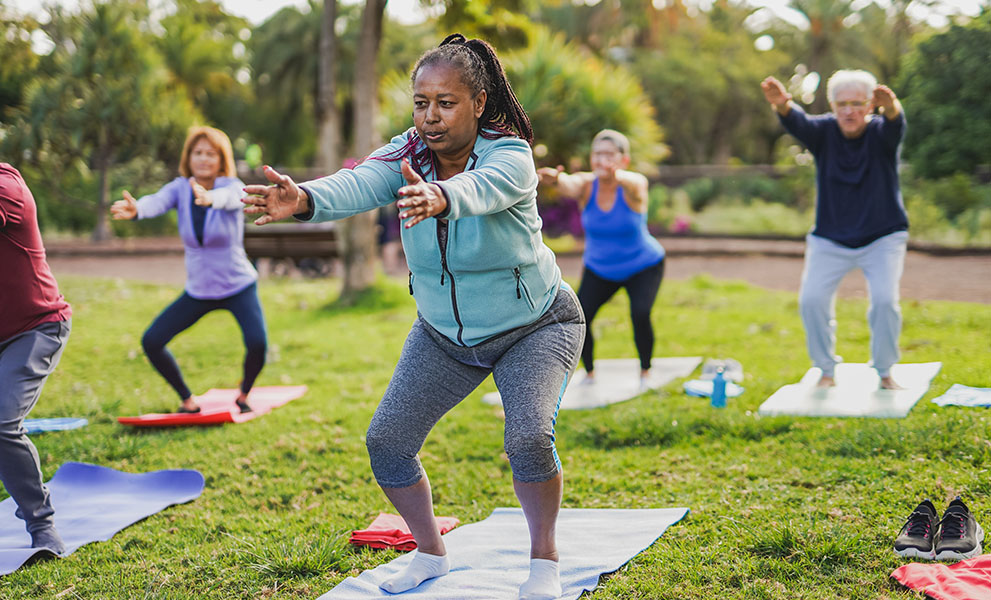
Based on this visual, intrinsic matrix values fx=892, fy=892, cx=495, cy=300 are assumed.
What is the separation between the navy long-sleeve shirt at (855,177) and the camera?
19.1 feet

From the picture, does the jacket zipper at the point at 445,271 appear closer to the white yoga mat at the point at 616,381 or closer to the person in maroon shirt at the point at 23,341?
the person in maroon shirt at the point at 23,341

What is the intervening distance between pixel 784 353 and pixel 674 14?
86.1ft

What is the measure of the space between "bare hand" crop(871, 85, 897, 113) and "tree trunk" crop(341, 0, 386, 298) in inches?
306

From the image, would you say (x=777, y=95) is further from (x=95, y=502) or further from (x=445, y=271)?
(x=95, y=502)

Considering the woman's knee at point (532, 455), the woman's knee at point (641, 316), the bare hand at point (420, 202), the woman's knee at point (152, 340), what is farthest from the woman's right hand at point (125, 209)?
the woman's knee at point (641, 316)

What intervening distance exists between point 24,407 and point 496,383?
2.20 metres

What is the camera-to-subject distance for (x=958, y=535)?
3.48 metres

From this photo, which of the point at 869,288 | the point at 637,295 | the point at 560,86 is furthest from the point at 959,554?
the point at 560,86

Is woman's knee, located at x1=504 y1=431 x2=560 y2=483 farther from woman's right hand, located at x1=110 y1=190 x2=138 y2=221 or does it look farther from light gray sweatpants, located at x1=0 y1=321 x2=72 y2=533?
woman's right hand, located at x1=110 y1=190 x2=138 y2=221

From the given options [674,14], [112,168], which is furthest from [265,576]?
[674,14]

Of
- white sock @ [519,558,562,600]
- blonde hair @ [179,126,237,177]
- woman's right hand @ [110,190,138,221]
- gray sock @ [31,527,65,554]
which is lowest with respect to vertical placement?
gray sock @ [31,527,65,554]

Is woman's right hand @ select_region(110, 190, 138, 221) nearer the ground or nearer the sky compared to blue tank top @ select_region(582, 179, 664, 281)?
nearer the sky

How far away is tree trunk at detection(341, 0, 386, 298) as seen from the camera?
39.8 feet

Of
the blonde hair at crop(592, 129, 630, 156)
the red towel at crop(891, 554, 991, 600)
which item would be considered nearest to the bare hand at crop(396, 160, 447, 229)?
the red towel at crop(891, 554, 991, 600)
